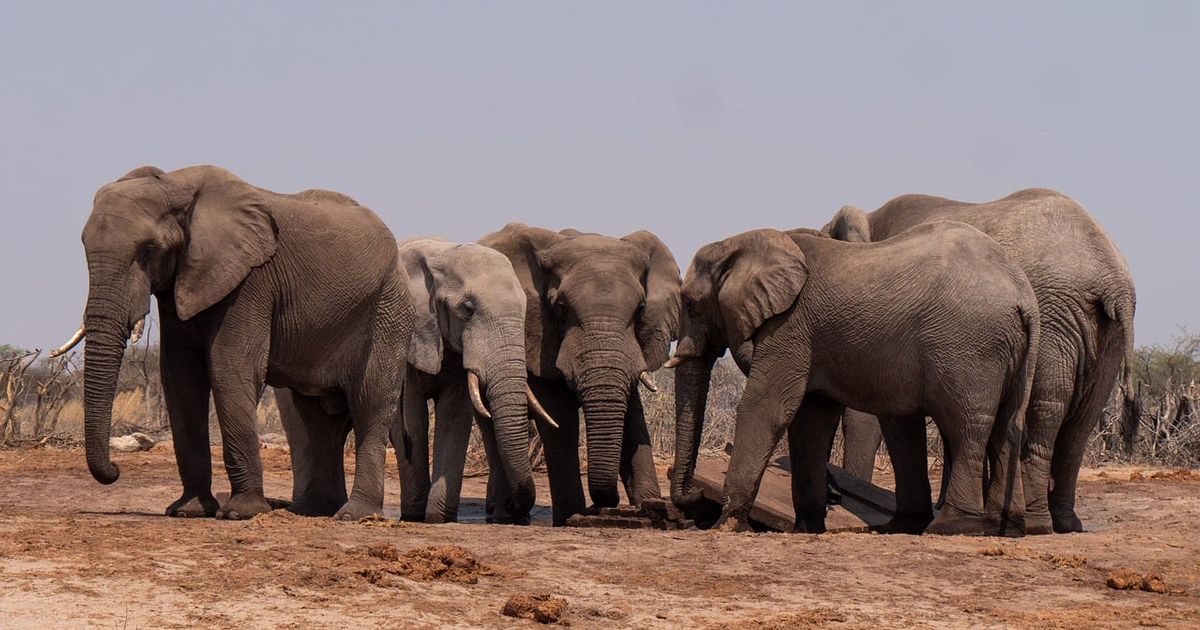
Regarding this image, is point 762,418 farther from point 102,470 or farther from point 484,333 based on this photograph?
point 102,470

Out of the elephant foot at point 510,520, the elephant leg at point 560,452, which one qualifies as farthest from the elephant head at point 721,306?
the elephant foot at point 510,520

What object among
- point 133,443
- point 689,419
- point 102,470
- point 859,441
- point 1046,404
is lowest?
point 133,443

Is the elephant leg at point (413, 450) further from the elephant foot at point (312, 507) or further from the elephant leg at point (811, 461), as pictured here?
the elephant leg at point (811, 461)

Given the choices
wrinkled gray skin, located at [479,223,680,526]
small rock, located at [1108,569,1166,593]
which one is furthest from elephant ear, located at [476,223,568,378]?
small rock, located at [1108,569,1166,593]

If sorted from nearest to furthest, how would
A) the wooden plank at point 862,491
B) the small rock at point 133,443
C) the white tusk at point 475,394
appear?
the white tusk at point 475,394 → the wooden plank at point 862,491 → the small rock at point 133,443

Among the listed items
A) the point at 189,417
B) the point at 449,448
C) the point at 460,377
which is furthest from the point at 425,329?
the point at 189,417

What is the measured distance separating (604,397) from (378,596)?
446 centimetres

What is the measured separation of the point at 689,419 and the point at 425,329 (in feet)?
6.80

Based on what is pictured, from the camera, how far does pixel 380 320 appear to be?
1160cm

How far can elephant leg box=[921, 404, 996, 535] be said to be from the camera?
36.8ft

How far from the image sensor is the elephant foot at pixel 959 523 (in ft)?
37.1

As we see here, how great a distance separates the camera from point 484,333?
39.4 ft

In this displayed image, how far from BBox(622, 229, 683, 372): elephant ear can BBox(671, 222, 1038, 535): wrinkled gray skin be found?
96 cm

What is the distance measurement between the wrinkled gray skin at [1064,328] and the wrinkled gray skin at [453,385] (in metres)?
2.96
